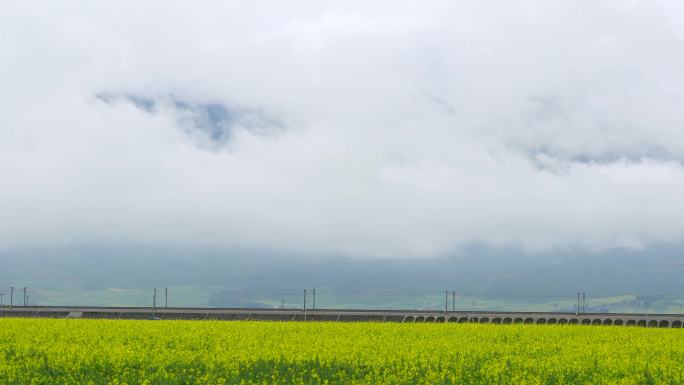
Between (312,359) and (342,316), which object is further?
(342,316)

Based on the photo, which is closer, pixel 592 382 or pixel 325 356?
pixel 592 382

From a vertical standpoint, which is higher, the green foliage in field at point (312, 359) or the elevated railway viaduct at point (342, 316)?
the green foliage in field at point (312, 359)

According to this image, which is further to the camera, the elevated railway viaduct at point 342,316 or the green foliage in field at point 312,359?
the elevated railway viaduct at point 342,316

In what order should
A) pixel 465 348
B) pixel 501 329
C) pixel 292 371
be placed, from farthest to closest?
pixel 501 329 < pixel 465 348 < pixel 292 371

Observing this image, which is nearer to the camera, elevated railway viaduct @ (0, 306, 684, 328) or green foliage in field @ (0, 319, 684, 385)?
green foliage in field @ (0, 319, 684, 385)

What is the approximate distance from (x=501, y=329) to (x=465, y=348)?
45.1 ft

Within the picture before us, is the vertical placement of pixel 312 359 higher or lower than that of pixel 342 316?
higher

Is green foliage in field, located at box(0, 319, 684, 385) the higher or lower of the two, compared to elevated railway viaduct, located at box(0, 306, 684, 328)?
higher

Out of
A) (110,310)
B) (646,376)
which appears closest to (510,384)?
(646,376)

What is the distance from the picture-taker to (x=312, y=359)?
2669 cm

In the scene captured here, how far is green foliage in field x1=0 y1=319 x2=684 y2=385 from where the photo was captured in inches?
941

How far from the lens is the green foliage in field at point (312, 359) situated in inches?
941

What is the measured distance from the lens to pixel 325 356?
88.8 feet

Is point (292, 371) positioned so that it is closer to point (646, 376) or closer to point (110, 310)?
point (646, 376)
